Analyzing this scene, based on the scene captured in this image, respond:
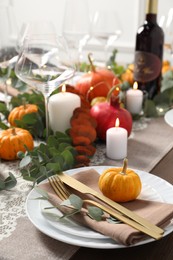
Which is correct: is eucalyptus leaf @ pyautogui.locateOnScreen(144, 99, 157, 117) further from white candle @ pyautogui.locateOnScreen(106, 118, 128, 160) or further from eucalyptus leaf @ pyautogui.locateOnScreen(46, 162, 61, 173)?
eucalyptus leaf @ pyautogui.locateOnScreen(46, 162, 61, 173)

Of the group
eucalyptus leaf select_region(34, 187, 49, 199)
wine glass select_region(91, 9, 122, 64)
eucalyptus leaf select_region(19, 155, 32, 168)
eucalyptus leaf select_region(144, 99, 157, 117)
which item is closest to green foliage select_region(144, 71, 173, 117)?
eucalyptus leaf select_region(144, 99, 157, 117)

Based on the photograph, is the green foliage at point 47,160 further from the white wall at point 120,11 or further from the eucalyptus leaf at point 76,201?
the white wall at point 120,11

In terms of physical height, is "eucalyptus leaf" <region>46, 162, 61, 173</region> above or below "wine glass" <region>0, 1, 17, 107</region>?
below

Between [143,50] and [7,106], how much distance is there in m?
0.42

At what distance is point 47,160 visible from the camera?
832 mm

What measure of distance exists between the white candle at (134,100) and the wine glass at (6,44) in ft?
1.11

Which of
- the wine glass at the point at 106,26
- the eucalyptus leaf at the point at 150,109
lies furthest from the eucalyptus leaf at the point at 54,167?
the wine glass at the point at 106,26

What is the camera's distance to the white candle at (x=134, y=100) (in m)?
1.18

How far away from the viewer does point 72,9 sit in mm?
1414

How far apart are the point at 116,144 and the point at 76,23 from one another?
65cm

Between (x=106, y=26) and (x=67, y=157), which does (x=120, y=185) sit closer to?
(x=67, y=157)

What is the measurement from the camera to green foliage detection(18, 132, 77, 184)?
775mm

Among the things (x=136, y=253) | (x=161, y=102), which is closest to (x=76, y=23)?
(x=161, y=102)

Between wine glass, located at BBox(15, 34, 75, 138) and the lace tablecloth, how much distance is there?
18 cm
